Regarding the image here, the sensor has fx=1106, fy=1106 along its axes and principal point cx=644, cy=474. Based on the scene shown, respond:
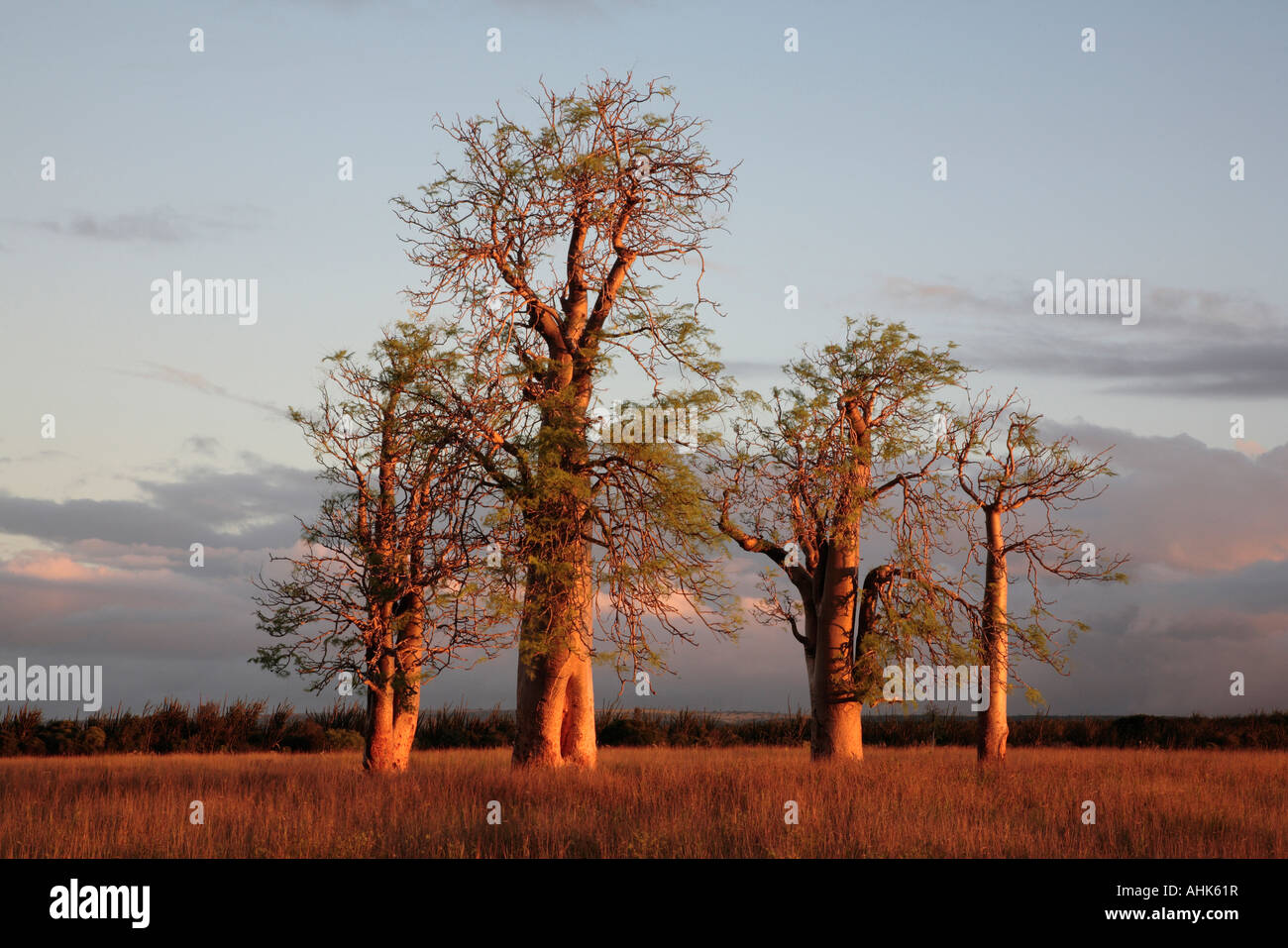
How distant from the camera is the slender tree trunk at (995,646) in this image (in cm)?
2023

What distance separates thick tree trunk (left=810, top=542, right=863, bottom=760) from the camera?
20.0 metres

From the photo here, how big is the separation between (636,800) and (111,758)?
654 inches

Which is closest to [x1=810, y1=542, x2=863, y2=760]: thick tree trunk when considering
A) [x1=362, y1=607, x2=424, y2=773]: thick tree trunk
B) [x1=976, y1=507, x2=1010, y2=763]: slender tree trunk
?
[x1=976, y1=507, x2=1010, y2=763]: slender tree trunk

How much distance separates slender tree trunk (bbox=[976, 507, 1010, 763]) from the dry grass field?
3.21 ft

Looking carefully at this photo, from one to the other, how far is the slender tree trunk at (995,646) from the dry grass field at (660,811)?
977 millimetres

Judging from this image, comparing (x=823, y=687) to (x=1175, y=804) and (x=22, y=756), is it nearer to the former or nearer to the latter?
(x=1175, y=804)

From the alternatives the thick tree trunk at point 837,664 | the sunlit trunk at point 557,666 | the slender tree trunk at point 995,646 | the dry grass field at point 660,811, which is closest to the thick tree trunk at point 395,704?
the dry grass field at point 660,811

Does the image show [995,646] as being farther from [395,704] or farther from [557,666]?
[395,704]

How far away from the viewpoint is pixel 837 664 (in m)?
20.1

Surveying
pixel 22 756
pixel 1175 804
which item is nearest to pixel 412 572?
pixel 1175 804

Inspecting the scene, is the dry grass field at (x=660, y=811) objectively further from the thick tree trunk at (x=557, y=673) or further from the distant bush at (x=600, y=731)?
the distant bush at (x=600, y=731)

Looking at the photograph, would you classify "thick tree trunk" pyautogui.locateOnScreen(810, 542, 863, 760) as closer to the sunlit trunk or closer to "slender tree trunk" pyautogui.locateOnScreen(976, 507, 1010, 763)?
"slender tree trunk" pyautogui.locateOnScreen(976, 507, 1010, 763)

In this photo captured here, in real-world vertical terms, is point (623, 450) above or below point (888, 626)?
→ above

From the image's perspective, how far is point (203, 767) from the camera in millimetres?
20734
